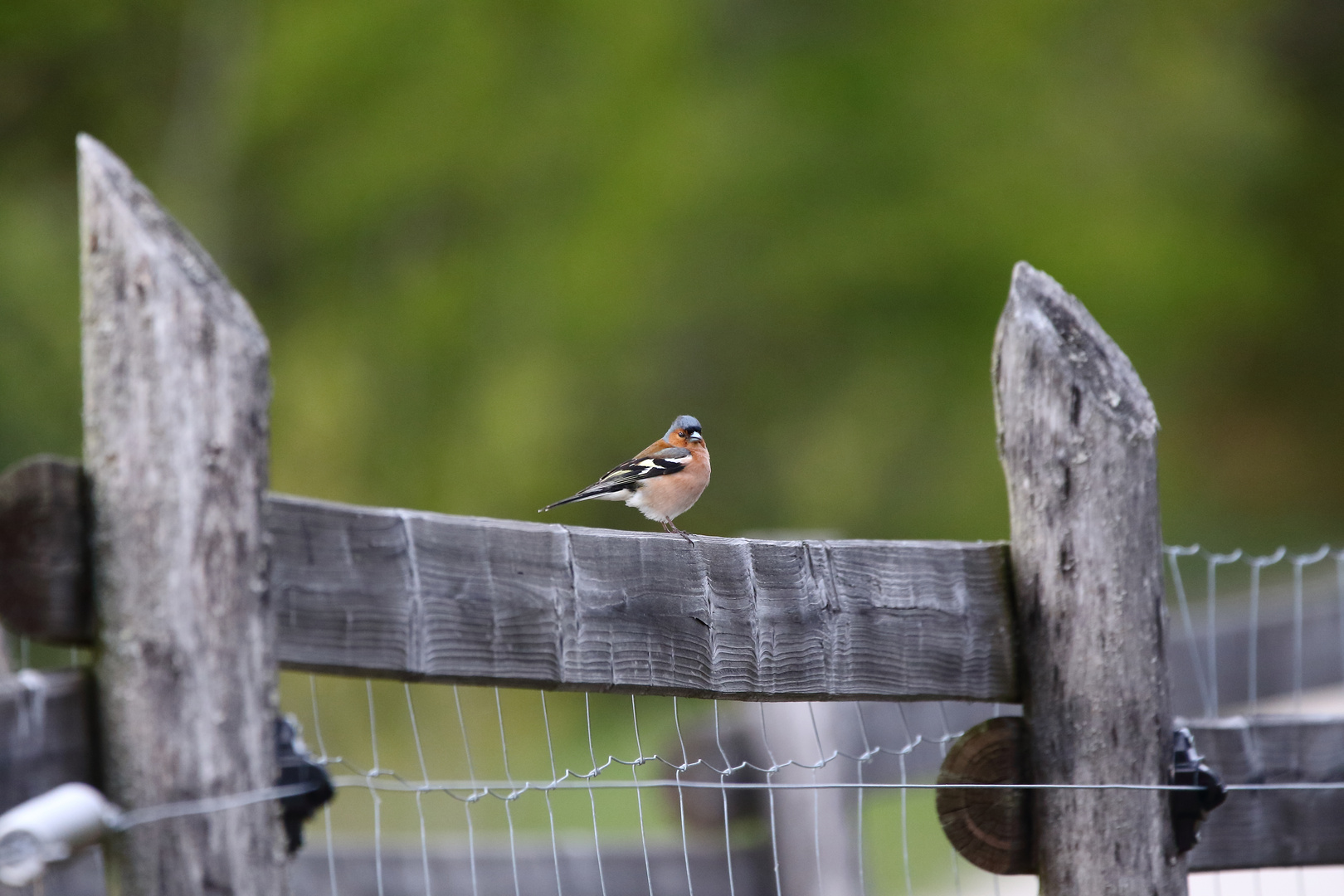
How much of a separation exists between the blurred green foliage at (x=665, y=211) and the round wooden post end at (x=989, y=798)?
10.3 meters

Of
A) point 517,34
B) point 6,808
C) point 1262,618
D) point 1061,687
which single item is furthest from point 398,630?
point 517,34

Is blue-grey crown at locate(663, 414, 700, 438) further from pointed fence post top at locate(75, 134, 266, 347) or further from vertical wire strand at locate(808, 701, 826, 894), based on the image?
pointed fence post top at locate(75, 134, 266, 347)

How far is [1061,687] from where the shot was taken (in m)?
2.89

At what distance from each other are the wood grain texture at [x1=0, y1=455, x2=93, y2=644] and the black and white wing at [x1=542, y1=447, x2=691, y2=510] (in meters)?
2.70

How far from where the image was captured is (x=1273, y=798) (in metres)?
3.37

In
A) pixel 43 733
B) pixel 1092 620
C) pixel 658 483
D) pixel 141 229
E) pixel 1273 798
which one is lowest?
pixel 1273 798

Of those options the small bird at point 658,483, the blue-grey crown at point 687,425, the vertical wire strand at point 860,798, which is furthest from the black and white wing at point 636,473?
the vertical wire strand at point 860,798

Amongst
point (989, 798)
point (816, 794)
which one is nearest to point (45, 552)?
point (989, 798)

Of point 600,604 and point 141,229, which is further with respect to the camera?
point 600,604

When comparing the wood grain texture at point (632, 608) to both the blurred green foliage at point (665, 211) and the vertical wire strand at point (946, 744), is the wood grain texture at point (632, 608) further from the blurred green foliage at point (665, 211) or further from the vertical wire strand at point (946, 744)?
Result: the blurred green foliage at point (665, 211)

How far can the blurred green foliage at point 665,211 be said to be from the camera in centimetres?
1372

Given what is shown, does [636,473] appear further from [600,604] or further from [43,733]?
[43,733]

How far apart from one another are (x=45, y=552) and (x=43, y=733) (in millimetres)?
248

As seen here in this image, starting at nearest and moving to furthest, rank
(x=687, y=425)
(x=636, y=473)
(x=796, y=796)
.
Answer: (x=636, y=473) < (x=796, y=796) < (x=687, y=425)
